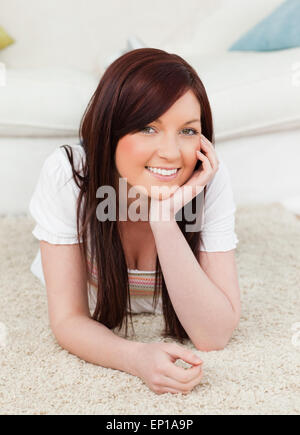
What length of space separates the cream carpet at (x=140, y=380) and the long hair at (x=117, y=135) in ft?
0.37

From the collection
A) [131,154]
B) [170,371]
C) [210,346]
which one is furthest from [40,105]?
[170,371]

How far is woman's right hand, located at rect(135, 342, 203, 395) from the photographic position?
0.94m

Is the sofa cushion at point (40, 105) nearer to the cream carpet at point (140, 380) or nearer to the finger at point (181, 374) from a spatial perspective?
the cream carpet at point (140, 380)

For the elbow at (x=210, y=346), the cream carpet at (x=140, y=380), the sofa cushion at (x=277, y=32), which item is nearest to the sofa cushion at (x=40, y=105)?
the cream carpet at (x=140, y=380)

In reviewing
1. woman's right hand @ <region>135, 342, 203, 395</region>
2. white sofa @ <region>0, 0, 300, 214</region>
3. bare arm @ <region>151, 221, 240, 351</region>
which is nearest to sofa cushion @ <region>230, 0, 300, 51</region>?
white sofa @ <region>0, 0, 300, 214</region>

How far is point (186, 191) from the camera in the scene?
1082mm

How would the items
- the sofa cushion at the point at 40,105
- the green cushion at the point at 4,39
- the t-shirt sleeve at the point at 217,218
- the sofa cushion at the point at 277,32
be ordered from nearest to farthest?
the t-shirt sleeve at the point at 217,218, the sofa cushion at the point at 40,105, the sofa cushion at the point at 277,32, the green cushion at the point at 4,39

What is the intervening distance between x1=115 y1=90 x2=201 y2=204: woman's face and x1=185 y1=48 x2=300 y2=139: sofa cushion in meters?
0.99

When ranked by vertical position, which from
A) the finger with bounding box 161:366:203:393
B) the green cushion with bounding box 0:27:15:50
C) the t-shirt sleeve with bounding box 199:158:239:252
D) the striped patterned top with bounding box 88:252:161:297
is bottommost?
the finger with bounding box 161:366:203:393

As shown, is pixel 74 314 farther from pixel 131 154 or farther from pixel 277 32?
pixel 277 32

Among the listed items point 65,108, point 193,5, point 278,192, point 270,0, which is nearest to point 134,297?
point 65,108

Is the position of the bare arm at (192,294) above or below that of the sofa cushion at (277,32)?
below

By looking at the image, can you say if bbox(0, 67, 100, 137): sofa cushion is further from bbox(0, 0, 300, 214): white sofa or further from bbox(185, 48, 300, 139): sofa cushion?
bbox(185, 48, 300, 139): sofa cushion

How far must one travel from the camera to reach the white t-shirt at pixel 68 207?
1123 mm
